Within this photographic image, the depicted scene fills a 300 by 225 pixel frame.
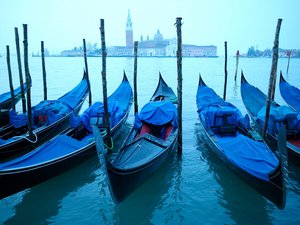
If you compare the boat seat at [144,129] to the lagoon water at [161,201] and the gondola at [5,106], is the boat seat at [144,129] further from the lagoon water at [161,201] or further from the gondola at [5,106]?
the gondola at [5,106]

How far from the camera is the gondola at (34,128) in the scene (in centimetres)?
579

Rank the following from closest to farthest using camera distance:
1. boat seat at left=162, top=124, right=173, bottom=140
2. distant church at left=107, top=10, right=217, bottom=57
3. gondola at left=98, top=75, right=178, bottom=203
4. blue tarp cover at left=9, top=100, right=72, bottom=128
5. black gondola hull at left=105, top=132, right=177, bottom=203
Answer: black gondola hull at left=105, top=132, right=177, bottom=203, gondola at left=98, top=75, right=178, bottom=203, boat seat at left=162, top=124, right=173, bottom=140, blue tarp cover at left=9, top=100, right=72, bottom=128, distant church at left=107, top=10, right=217, bottom=57

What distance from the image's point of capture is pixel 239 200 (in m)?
4.51

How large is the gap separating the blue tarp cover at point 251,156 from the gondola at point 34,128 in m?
4.33

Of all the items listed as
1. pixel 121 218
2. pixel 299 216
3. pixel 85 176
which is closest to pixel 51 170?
pixel 85 176

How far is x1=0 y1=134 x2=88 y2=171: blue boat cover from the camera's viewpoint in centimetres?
421

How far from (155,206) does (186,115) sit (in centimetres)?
635

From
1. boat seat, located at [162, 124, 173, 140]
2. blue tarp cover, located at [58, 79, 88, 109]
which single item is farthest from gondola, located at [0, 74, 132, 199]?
blue tarp cover, located at [58, 79, 88, 109]

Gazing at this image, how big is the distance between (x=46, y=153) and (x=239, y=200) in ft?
11.9

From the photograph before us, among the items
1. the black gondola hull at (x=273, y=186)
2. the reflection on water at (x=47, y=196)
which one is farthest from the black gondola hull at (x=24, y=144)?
the black gondola hull at (x=273, y=186)

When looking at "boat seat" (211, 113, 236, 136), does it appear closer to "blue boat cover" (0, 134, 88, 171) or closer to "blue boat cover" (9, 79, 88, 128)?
"blue boat cover" (0, 134, 88, 171)

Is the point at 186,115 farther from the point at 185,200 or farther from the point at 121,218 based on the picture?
the point at 121,218

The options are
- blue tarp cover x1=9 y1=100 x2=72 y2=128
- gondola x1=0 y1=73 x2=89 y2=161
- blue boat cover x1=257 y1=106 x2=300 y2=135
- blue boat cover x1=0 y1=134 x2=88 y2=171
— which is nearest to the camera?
blue boat cover x1=0 y1=134 x2=88 y2=171

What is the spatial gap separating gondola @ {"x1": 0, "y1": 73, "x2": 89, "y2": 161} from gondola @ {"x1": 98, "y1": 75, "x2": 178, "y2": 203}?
2230mm
